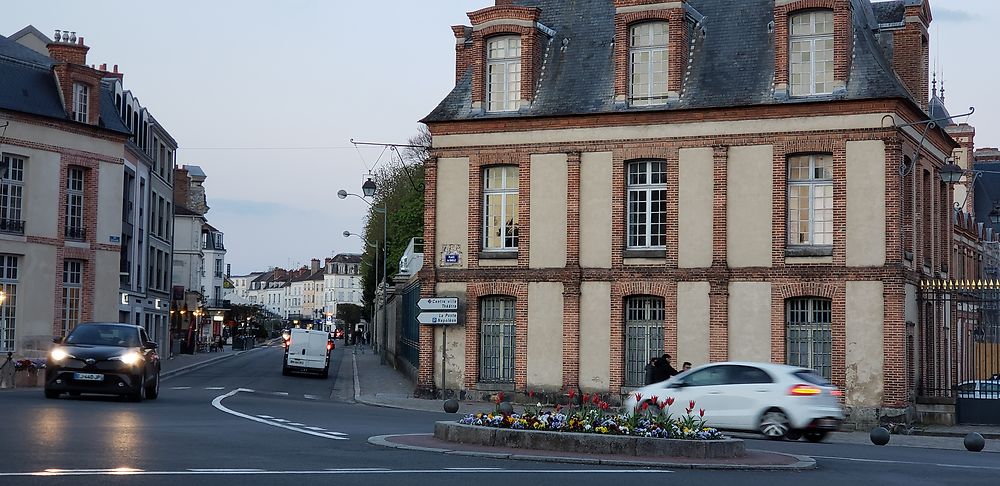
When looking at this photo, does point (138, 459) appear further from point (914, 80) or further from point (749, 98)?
point (914, 80)

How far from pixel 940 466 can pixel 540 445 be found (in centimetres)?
536

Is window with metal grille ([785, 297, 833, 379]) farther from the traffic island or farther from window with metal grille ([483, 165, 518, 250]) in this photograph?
the traffic island

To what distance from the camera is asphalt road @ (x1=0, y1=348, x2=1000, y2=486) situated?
12984 millimetres

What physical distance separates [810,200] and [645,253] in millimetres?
4273

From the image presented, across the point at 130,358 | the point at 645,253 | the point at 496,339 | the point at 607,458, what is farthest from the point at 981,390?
the point at 130,358

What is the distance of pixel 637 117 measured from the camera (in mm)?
33656

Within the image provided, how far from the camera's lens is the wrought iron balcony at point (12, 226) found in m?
44.3

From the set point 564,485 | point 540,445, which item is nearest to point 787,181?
point 540,445

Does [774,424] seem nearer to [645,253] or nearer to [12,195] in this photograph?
[645,253]

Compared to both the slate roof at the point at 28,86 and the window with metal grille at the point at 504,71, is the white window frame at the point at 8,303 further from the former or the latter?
the window with metal grille at the point at 504,71

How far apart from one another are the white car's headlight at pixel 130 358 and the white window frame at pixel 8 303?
65.8 ft

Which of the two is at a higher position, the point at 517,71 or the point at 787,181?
the point at 517,71

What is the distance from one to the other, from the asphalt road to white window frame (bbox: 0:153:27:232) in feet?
67.4

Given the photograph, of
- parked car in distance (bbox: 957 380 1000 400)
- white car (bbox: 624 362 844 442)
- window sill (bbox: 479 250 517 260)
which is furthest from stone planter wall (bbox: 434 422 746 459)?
window sill (bbox: 479 250 517 260)
